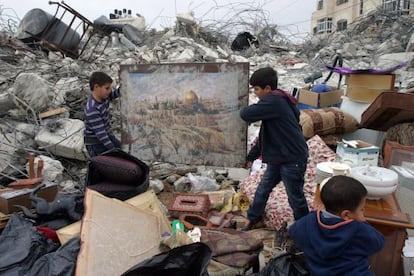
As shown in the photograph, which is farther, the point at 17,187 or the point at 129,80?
the point at 129,80

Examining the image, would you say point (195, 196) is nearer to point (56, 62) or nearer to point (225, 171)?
point (225, 171)

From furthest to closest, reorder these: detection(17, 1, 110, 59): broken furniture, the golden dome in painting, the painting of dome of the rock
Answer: detection(17, 1, 110, 59): broken furniture, the golden dome in painting, the painting of dome of the rock

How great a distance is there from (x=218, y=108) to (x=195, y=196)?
0.90 m

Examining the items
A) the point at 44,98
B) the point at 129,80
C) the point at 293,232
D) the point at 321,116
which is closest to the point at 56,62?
the point at 44,98

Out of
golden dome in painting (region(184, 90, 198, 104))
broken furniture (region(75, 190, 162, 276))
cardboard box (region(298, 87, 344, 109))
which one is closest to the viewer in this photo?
broken furniture (region(75, 190, 162, 276))

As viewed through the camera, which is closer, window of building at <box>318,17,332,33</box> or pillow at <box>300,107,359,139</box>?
pillow at <box>300,107,359,139</box>

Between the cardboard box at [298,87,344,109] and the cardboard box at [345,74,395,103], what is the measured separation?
400 millimetres

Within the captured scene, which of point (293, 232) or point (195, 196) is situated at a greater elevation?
point (293, 232)

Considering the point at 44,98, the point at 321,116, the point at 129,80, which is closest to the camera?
the point at 129,80

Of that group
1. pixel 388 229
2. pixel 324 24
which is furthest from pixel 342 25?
pixel 388 229

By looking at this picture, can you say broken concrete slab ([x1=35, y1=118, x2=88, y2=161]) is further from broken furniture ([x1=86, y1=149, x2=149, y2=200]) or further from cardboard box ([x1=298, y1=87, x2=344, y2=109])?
cardboard box ([x1=298, y1=87, x2=344, y2=109])

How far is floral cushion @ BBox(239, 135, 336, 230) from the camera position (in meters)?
3.32

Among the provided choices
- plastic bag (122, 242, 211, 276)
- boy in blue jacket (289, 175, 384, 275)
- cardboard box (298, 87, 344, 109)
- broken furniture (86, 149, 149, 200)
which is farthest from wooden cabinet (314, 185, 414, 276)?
cardboard box (298, 87, 344, 109)

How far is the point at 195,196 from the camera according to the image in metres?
3.65
